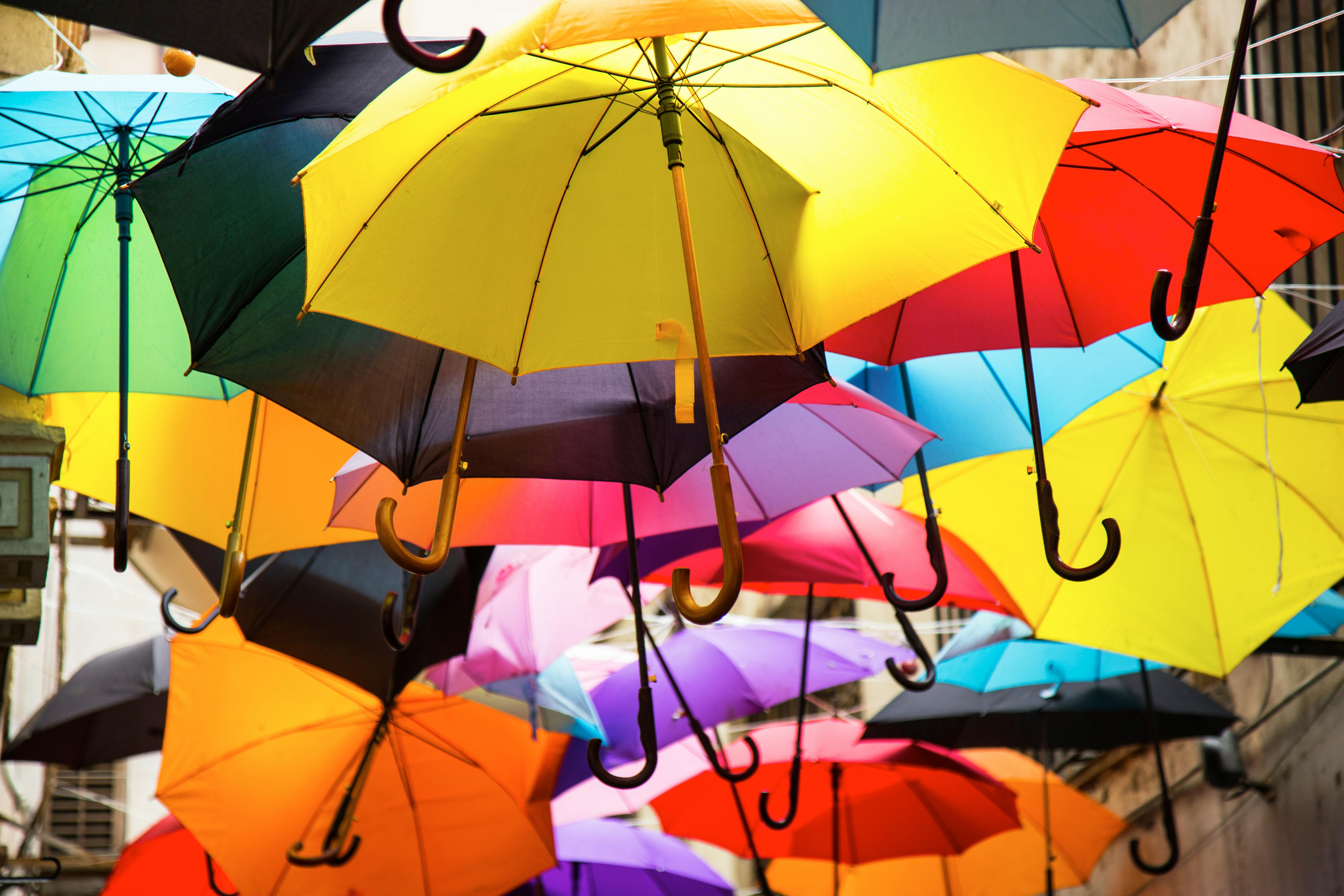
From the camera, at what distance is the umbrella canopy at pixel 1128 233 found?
10.0ft

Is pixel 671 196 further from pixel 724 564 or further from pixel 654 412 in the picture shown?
pixel 724 564

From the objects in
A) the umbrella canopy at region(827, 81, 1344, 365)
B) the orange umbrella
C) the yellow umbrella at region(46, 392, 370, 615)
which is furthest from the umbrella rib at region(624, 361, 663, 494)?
the orange umbrella

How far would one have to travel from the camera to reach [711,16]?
7.16ft

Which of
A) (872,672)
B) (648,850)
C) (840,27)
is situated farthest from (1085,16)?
(648,850)

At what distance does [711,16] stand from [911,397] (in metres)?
2.71

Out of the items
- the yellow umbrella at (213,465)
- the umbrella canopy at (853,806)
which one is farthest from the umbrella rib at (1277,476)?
the yellow umbrella at (213,465)

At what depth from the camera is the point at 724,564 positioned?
2186mm

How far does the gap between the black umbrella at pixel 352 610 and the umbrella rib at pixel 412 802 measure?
27.5 inches

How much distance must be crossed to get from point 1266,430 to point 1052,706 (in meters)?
2.22

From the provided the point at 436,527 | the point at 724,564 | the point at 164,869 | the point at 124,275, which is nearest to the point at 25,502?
the point at 124,275

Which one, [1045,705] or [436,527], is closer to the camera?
[436,527]

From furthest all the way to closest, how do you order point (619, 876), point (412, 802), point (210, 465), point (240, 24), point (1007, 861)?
1. point (1007, 861)
2. point (619, 876)
3. point (412, 802)
4. point (210, 465)
5. point (240, 24)

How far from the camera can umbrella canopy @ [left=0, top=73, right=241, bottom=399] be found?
3717 mm

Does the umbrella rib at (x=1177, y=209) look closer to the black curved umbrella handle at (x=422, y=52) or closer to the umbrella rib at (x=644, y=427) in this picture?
the umbrella rib at (x=644, y=427)
